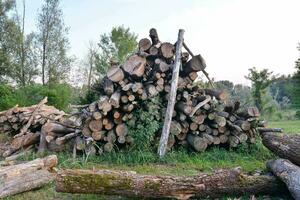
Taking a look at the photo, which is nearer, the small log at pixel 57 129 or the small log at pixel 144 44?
the small log at pixel 144 44

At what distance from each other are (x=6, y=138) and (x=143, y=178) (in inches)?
272

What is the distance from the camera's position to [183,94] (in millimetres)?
6352

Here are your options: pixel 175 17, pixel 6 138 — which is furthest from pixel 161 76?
pixel 6 138

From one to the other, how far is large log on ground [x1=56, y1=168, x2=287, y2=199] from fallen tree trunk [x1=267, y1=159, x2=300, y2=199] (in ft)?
1.08

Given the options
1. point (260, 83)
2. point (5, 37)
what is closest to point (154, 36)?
point (260, 83)

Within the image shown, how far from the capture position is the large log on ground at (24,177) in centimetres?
417

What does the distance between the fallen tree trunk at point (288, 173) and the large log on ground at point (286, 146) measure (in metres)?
0.15

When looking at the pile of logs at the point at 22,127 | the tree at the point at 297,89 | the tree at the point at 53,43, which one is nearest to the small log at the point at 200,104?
the pile of logs at the point at 22,127

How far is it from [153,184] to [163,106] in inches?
106

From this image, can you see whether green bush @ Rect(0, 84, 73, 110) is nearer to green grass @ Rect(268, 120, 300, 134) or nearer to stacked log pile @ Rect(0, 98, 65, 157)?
stacked log pile @ Rect(0, 98, 65, 157)

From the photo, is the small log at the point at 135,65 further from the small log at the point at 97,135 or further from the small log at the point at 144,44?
the small log at the point at 97,135

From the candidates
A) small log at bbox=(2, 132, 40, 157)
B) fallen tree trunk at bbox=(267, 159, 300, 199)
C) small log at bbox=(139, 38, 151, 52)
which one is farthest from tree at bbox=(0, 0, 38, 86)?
fallen tree trunk at bbox=(267, 159, 300, 199)

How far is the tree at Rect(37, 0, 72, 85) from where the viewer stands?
19250 millimetres

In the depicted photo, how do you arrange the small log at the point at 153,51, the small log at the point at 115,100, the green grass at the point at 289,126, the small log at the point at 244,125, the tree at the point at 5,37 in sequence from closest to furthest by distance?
the small log at the point at 115,100, the small log at the point at 244,125, the small log at the point at 153,51, the green grass at the point at 289,126, the tree at the point at 5,37
